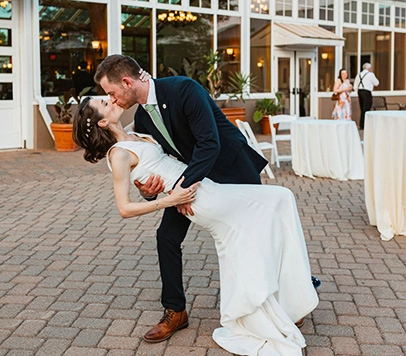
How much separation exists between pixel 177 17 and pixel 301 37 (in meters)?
3.47

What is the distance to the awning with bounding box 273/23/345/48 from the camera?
1707 centimetres

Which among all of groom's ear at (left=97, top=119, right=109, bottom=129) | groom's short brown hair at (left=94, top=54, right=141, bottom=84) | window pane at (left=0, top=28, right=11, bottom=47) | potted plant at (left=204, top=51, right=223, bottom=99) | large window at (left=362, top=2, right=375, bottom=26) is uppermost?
large window at (left=362, top=2, right=375, bottom=26)

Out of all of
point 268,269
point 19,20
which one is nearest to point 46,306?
point 268,269

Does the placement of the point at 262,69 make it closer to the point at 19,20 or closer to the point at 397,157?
the point at 19,20

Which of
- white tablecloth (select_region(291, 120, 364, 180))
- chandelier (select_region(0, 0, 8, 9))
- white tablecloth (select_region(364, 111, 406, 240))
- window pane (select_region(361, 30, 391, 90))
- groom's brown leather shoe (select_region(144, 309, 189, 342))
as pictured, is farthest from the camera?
window pane (select_region(361, 30, 391, 90))

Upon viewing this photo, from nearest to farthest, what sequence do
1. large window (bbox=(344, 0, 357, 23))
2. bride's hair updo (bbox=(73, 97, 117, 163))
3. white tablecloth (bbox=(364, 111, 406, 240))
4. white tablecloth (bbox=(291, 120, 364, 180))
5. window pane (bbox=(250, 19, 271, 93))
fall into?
1. bride's hair updo (bbox=(73, 97, 117, 163))
2. white tablecloth (bbox=(364, 111, 406, 240))
3. white tablecloth (bbox=(291, 120, 364, 180))
4. window pane (bbox=(250, 19, 271, 93))
5. large window (bbox=(344, 0, 357, 23))

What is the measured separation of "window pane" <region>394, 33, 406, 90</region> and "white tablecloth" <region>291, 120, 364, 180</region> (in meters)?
13.0

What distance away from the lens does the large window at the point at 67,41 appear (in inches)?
520

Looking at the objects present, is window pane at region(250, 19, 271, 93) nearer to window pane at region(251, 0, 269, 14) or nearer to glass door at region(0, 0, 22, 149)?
window pane at region(251, 0, 269, 14)

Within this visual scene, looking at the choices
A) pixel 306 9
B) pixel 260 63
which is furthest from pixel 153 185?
pixel 306 9

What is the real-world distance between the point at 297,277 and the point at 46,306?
5.48 ft

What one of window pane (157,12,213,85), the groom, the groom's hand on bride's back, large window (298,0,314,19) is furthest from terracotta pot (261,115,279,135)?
the groom's hand on bride's back

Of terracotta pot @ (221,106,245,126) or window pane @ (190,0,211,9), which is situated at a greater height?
window pane @ (190,0,211,9)

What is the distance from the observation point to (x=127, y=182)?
3.33m
